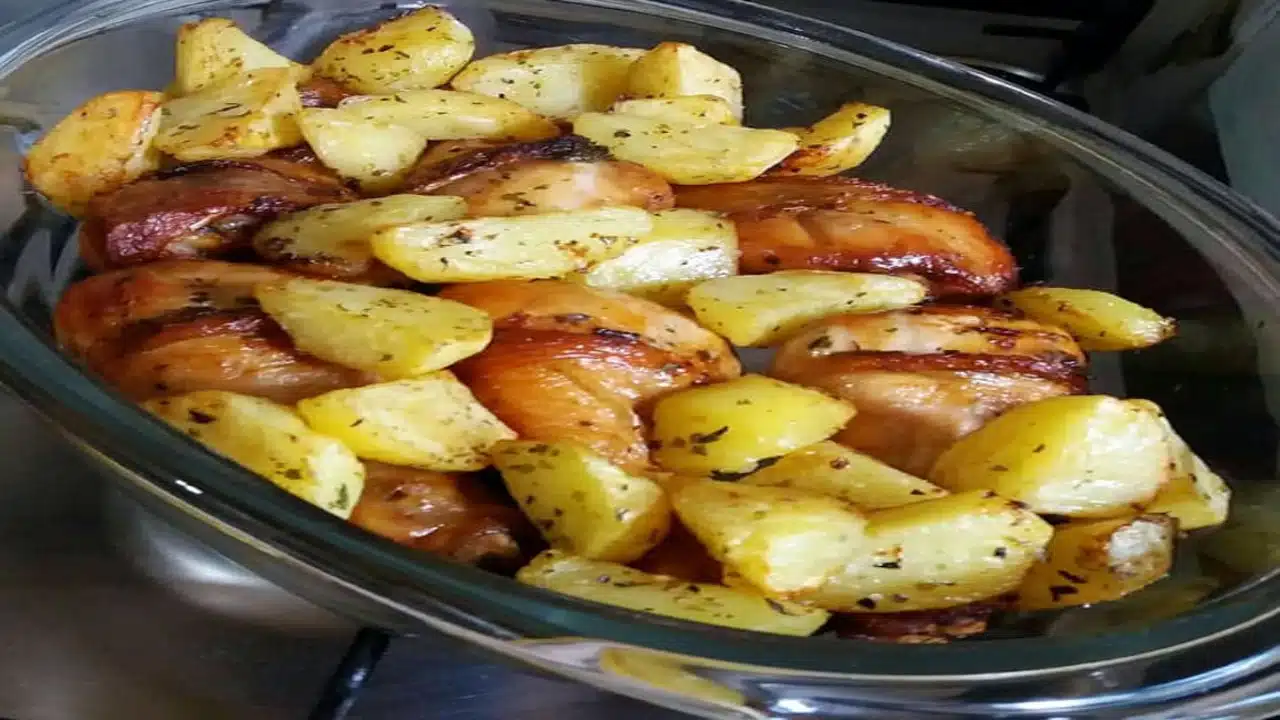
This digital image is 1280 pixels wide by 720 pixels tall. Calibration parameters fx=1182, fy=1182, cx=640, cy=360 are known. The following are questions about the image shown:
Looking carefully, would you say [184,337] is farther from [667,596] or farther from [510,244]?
[667,596]

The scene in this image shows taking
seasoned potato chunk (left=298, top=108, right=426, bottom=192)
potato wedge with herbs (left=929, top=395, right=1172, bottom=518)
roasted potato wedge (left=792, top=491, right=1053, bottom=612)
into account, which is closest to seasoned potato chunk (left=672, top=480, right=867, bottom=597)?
roasted potato wedge (left=792, top=491, right=1053, bottom=612)

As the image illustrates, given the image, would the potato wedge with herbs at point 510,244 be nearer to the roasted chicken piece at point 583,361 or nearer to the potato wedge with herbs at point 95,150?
the roasted chicken piece at point 583,361

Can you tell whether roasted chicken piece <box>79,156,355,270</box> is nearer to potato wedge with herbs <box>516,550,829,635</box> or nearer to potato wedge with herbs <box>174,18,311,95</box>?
potato wedge with herbs <box>174,18,311,95</box>

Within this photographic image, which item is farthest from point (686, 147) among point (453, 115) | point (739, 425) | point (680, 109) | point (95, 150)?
point (95, 150)

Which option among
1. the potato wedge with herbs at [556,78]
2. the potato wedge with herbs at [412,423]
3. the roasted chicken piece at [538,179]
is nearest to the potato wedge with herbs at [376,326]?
the potato wedge with herbs at [412,423]

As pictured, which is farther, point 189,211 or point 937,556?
point 189,211

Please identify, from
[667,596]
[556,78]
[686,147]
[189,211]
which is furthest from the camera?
[556,78]

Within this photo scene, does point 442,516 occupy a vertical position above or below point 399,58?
below
